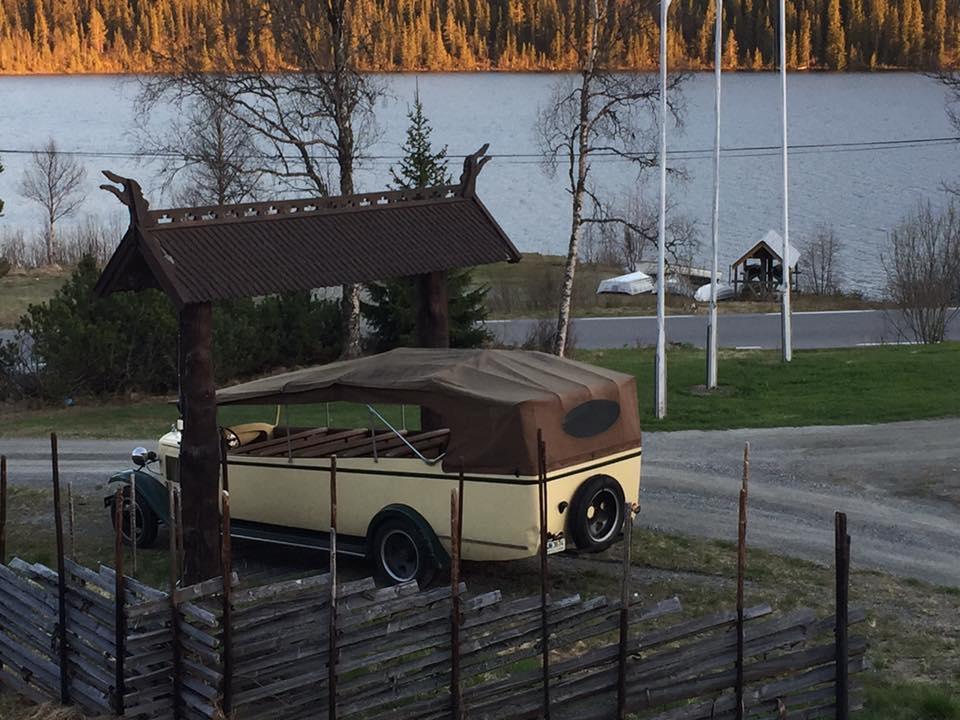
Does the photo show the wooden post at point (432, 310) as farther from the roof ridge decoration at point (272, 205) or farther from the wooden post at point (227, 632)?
the wooden post at point (227, 632)

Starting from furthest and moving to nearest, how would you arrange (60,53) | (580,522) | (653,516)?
(60,53)
(653,516)
(580,522)

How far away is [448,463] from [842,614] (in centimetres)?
454

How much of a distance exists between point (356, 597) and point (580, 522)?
130 inches

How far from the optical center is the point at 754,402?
2447 centimetres

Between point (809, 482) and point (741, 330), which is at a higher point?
point (741, 330)

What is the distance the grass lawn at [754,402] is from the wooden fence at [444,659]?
12.3 meters

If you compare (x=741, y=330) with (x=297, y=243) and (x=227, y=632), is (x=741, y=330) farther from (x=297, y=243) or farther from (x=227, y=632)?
(x=227, y=632)

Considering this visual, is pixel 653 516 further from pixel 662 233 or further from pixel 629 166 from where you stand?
pixel 629 166

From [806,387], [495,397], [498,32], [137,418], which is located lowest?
[137,418]

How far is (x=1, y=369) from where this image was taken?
29.0 metres

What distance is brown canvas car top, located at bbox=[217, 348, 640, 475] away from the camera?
1298 centimetres

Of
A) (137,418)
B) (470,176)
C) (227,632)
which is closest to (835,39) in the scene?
(137,418)

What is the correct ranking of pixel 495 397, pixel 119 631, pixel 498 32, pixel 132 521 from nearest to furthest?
pixel 119 631
pixel 495 397
pixel 132 521
pixel 498 32

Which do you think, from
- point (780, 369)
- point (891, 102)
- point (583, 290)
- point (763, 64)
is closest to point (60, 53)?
point (763, 64)
